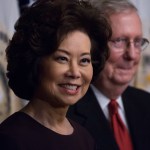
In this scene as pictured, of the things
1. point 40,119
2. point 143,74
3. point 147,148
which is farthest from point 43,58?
point 143,74

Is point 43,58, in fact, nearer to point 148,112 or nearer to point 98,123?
point 98,123

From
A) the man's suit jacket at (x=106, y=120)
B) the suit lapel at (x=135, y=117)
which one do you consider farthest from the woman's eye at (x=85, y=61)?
the suit lapel at (x=135, y=117)

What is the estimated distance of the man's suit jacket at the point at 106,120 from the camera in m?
2.14

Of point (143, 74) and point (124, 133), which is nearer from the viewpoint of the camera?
point (124, 133)

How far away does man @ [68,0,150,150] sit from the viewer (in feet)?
7.18

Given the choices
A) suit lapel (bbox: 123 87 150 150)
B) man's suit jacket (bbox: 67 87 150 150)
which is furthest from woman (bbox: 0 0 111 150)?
suit lapel (bbox: 123 87 150 150)

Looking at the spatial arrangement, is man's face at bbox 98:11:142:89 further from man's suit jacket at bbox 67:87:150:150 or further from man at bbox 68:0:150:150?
man's suit jacket at bbox 67:87:150:150

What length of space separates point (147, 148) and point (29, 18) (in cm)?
99

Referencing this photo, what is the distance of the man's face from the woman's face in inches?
27.9

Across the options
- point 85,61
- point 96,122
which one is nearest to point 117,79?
→ point 96,122

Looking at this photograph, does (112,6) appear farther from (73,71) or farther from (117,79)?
(73,71)

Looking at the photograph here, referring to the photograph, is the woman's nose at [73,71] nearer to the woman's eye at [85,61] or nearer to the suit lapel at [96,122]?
the woman's eye at [85,61]

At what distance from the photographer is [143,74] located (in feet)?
10.0

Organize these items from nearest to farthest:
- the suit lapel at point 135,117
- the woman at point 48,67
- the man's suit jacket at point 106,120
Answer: the woman at point 48,67 → the man's suit jacket at point 106,120 → the suit lapel at point 135,117
